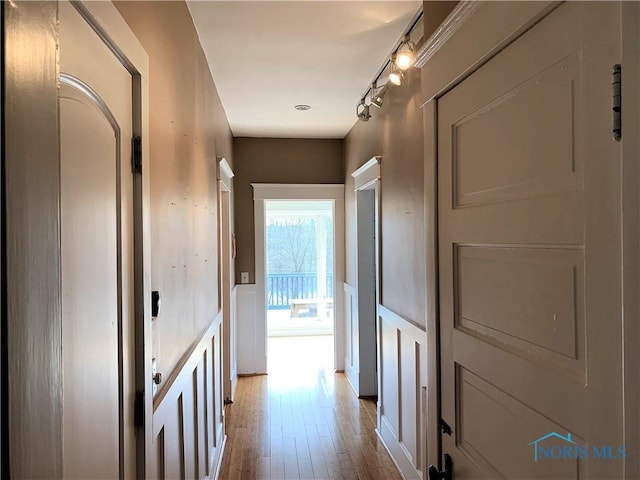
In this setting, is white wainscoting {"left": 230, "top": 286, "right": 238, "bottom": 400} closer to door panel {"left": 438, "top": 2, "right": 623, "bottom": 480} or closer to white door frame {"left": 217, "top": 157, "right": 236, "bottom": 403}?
white door frame {"left": 217, "top": 157, "right": 236, "bottom": 403}

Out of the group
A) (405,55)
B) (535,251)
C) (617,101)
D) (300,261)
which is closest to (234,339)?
(300,261)

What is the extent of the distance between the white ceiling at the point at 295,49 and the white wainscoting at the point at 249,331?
75.4 inches

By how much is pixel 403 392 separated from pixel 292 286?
4861 millimetres

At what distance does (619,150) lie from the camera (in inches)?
27.1

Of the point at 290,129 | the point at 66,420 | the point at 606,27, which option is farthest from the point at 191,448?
the point at 290,129

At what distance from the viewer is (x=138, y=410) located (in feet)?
4.07

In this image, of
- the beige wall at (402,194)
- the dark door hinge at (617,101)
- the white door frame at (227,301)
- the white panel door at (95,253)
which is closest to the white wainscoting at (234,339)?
the white door frame at (227,301)

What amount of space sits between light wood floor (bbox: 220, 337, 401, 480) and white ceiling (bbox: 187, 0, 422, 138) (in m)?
2.61

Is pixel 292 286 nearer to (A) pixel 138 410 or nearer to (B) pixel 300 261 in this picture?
(B) pixel 300 261

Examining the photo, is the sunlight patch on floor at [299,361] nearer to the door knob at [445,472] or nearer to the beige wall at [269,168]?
the beige wall at [269,168]

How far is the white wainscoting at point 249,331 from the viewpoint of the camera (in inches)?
189

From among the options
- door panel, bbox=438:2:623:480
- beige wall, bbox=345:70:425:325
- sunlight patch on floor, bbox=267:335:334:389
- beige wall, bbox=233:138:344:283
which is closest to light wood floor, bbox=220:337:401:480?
sunlight patch on floor, bbox=267:335:334:389

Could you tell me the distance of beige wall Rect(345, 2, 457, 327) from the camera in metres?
2.30

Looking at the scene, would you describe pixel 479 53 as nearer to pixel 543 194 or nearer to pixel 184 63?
pixel 543 194
